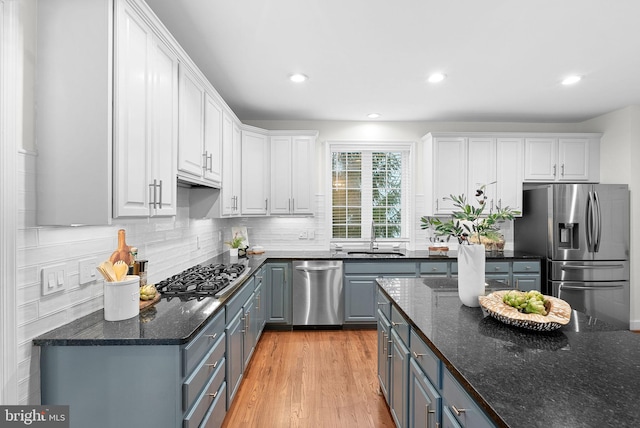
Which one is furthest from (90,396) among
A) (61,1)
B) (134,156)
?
(61,1)

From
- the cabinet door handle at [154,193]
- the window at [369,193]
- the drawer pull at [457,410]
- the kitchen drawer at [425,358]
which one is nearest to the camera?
the drawer pull at [457,410]

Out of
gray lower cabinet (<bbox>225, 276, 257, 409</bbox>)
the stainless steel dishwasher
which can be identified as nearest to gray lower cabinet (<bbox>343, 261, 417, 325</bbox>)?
the stainless steel dishwasher

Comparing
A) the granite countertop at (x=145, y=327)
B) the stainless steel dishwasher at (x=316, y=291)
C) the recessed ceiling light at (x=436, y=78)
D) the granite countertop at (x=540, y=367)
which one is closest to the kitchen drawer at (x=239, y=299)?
the granite countertop at (x=145, y=327)

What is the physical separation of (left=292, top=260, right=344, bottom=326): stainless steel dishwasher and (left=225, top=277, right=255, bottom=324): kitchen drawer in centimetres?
96

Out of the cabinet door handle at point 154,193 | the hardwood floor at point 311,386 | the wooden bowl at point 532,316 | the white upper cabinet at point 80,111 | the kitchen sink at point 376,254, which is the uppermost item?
the white upper cabinet at point 80,111

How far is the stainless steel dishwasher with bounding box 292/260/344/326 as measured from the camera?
3.90 m

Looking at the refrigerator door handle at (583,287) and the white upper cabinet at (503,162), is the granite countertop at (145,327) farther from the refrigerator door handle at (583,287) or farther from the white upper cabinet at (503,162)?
the refrigerator door handle at (583,287)

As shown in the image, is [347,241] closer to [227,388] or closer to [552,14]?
[227,388]

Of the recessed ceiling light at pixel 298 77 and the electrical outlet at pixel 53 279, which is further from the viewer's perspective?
the recessed ceiling light at pixel 298 77

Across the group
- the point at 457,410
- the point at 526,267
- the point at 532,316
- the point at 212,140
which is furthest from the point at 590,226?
the point at 212,140

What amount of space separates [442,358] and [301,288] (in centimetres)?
280

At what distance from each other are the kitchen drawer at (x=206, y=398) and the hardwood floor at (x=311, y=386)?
417 mm

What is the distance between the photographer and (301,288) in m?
3.91

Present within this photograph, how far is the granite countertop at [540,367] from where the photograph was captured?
33.2 inches
